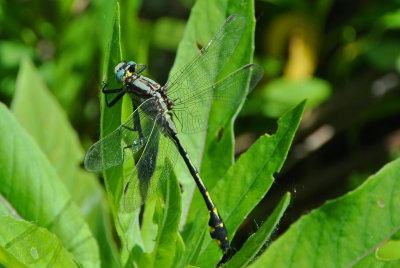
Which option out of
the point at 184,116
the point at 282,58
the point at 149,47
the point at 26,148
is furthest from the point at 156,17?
the point at 26,148

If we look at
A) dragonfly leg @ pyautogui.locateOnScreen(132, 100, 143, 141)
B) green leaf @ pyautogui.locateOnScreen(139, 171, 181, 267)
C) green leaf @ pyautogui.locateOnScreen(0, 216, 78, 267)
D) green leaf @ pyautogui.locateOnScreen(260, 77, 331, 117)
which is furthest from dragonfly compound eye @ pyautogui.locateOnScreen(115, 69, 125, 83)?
green leaf @ pyautogui.locateOnScreen(260, 77, 331, 117)

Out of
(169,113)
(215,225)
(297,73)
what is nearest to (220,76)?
(169,113)

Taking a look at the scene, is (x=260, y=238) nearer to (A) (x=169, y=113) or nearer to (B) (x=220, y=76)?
(B) (x=220, y=76)

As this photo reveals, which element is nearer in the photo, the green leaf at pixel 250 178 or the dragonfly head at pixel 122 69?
the green leaf at pixel 250 178

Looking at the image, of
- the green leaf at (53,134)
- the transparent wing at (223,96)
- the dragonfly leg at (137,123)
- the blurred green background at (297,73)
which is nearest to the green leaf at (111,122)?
the dragonfly leg at (137,123)

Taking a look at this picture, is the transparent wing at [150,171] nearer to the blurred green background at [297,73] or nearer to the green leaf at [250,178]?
the green leaf at [250,178]

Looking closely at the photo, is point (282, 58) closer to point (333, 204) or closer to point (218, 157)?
point (218, 157)

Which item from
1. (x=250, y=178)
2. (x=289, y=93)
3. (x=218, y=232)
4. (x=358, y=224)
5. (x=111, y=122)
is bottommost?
(x=289, y=93)
